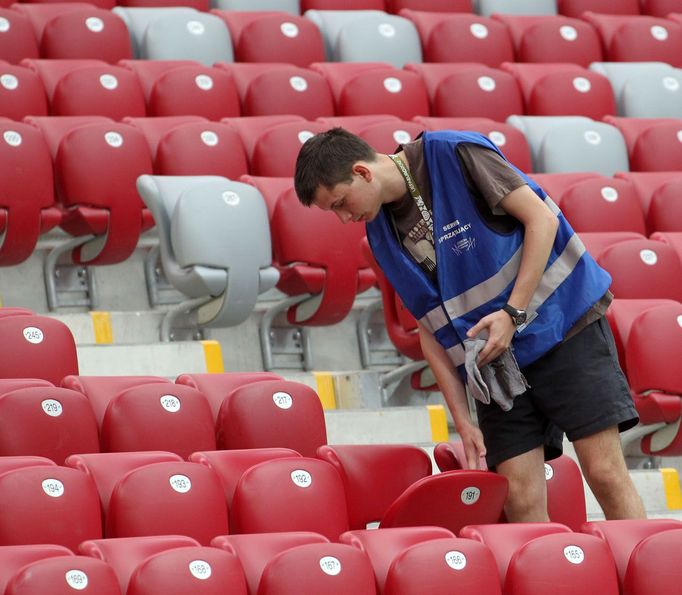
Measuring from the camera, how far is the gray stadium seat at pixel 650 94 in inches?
148

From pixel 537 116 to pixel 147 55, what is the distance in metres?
0.92

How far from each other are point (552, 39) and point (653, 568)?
2.47 m

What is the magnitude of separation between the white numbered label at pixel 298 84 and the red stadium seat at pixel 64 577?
2067mm

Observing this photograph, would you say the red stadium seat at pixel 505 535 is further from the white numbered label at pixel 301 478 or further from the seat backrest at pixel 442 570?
the white numbered label at pixel 301 478

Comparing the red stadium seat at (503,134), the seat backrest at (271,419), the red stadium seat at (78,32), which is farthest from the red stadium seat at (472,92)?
the seat backrest at (271,419)

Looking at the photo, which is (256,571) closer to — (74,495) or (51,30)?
(74,495)

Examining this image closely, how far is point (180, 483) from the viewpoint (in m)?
1.78

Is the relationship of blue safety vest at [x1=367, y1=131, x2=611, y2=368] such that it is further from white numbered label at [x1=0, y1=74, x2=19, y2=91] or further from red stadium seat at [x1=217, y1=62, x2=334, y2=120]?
red stadium seat at [x1=217, y1=62, x2=334, y2=120]

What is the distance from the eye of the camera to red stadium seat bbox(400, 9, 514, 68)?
3861 millimetres

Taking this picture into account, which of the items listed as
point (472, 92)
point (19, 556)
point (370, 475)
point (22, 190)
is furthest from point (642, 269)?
point (19, 556)

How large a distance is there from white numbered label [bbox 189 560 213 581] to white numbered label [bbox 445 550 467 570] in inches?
10.5

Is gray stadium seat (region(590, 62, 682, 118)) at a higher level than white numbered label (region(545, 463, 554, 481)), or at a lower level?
higher

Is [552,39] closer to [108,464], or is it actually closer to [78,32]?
[78,32]

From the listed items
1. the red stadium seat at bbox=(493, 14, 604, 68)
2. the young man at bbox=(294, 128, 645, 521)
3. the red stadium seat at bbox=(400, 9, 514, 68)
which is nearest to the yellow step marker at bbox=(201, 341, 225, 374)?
the young man at bbox=(294, 128, 645, 521)
